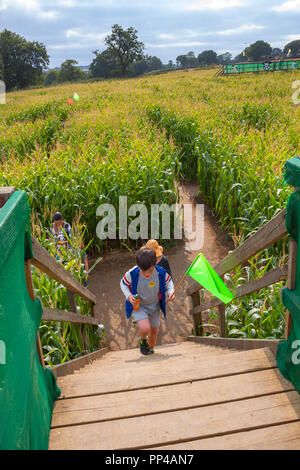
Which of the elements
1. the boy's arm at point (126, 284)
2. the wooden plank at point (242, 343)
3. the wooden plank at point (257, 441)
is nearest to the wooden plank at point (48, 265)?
the boy's arm at point (126, 284)

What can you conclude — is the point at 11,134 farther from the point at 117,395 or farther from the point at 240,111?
the point at 117,395

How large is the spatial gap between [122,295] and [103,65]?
80.3m

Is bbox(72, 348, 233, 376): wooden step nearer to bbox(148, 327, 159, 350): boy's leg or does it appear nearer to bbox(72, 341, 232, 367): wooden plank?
bbox(72, 341, 232, 367): wooden plank

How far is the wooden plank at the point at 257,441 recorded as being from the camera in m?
1.41

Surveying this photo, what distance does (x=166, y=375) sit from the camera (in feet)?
6.80

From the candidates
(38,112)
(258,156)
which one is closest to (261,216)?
(258,156)

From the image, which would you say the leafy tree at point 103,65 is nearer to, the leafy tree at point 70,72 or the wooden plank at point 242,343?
the leafy tree at point 70,72

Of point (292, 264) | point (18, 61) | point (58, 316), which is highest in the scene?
point (18, 61)

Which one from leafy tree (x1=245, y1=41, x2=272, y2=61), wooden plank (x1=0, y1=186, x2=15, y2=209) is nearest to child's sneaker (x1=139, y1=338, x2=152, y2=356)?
wooden plank (x1=0, y1=186, x2=15, y2=209)

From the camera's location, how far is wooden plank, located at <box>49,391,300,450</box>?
4.94 feet

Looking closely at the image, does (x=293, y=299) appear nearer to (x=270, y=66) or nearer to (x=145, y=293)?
(x=145, y=293)

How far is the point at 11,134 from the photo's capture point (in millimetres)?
10477

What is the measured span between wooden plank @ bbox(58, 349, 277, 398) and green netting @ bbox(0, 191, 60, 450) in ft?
1.14

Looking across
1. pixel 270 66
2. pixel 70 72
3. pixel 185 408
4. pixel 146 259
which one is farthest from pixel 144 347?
pixel 70 72
